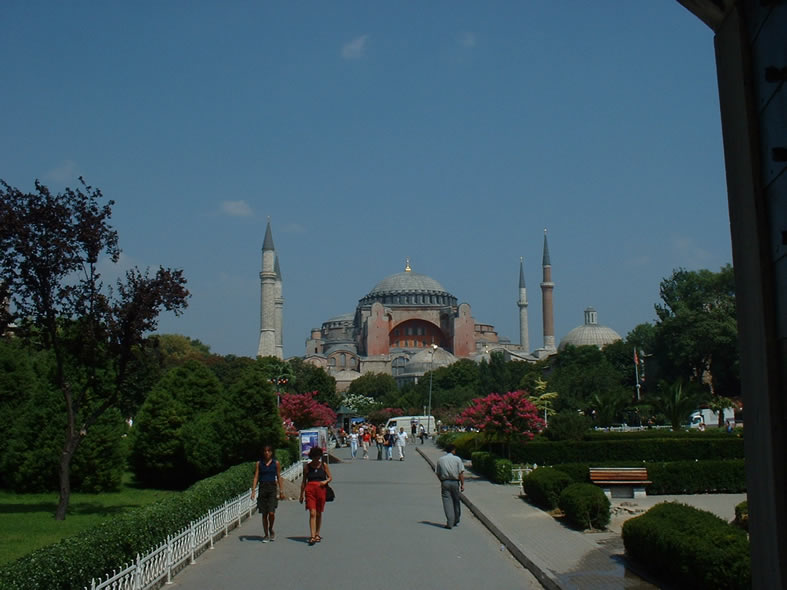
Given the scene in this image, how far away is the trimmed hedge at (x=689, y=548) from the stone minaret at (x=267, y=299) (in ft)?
205

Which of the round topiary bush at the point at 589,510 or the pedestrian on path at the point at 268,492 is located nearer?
the pedestrian on path at the point at 268,492

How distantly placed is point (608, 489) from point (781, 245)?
12.1 meters

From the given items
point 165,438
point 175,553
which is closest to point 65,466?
point 175,553

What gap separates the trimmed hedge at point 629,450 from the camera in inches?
747

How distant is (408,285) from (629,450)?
77290mm

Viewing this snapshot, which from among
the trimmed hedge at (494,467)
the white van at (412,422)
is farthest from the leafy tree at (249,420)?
the white van at (412,422)

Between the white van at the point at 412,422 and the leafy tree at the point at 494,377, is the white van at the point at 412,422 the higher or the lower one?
the lower one

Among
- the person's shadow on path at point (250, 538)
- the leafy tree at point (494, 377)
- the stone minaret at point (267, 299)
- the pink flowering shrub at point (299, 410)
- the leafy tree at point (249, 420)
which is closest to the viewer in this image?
the person's shadow on path at point (250, 538)

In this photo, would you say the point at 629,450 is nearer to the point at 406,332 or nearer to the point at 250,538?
the point at 250,538

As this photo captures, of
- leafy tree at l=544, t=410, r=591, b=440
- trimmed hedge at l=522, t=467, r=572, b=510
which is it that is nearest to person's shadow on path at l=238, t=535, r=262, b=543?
trimmed hedge at l=522, t=467, r=572, b=510

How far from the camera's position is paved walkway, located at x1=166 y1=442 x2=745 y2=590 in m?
6.96

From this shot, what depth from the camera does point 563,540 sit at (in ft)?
29.6

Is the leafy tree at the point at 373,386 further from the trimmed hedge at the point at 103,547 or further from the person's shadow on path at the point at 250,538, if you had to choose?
the trimmed hedge at the point at 103,547

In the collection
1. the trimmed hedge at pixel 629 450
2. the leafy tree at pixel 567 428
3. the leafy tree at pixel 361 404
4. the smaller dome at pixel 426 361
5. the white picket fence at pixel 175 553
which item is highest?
the smaller dome at pixel 426 361
